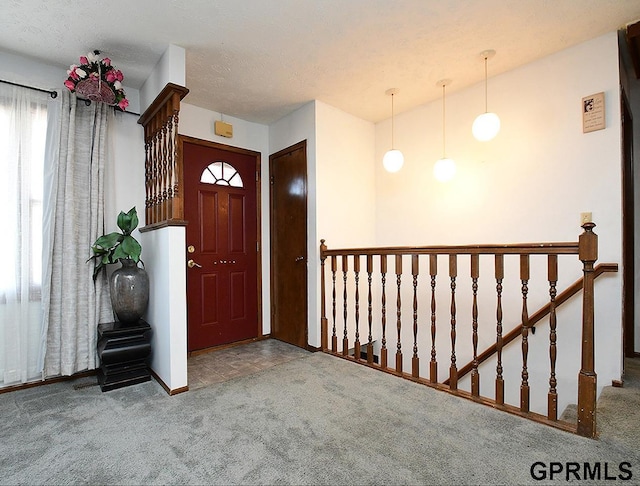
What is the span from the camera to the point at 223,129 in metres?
3.72

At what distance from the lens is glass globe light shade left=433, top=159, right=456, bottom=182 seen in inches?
126

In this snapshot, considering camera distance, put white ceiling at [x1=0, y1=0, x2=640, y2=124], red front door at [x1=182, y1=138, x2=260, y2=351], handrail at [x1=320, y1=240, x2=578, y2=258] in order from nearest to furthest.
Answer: handrail at [x1=320, y1=240, x2=578, y2=258], white ceiling at [x1=0, y1=0, x2=640, y2=124], red front door at [x1=182, y1=138, x2=260, y2=351]

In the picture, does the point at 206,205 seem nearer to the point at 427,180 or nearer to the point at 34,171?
the point at 34,171

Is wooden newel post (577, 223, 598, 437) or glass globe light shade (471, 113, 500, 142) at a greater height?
glass globe light shade (471, 113, 500, 142)

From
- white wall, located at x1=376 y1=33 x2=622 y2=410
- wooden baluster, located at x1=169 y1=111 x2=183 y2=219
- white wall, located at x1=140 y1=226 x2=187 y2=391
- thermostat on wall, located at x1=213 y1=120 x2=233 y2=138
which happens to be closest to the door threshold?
white wall, located at x1=140 y1=226 x2=187 y2=391

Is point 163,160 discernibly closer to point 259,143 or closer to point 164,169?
point 164,169

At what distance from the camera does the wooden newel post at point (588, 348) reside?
1.77m

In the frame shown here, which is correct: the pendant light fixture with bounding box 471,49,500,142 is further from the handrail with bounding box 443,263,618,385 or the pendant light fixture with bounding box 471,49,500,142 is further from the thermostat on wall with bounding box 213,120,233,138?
the thermostat on wall with bounding box 213,120,233,138

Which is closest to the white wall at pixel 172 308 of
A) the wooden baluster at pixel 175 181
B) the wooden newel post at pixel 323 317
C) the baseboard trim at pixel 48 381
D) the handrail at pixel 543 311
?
the wooden baluster at pixel 175 181

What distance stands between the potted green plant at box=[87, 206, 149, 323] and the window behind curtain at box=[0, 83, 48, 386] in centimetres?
46

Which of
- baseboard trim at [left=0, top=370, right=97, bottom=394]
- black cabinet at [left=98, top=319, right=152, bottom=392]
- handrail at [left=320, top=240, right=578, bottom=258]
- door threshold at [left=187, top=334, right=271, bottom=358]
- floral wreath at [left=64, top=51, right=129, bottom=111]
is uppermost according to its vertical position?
floral wreath at [left=64, top=51, right=129, bottom=111]

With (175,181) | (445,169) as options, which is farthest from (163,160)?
(445,169)

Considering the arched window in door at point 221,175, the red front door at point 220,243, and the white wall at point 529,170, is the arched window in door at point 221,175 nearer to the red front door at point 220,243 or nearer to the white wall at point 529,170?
the red front door at point 220,243

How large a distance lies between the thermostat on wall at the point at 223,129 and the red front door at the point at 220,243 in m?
0.14
